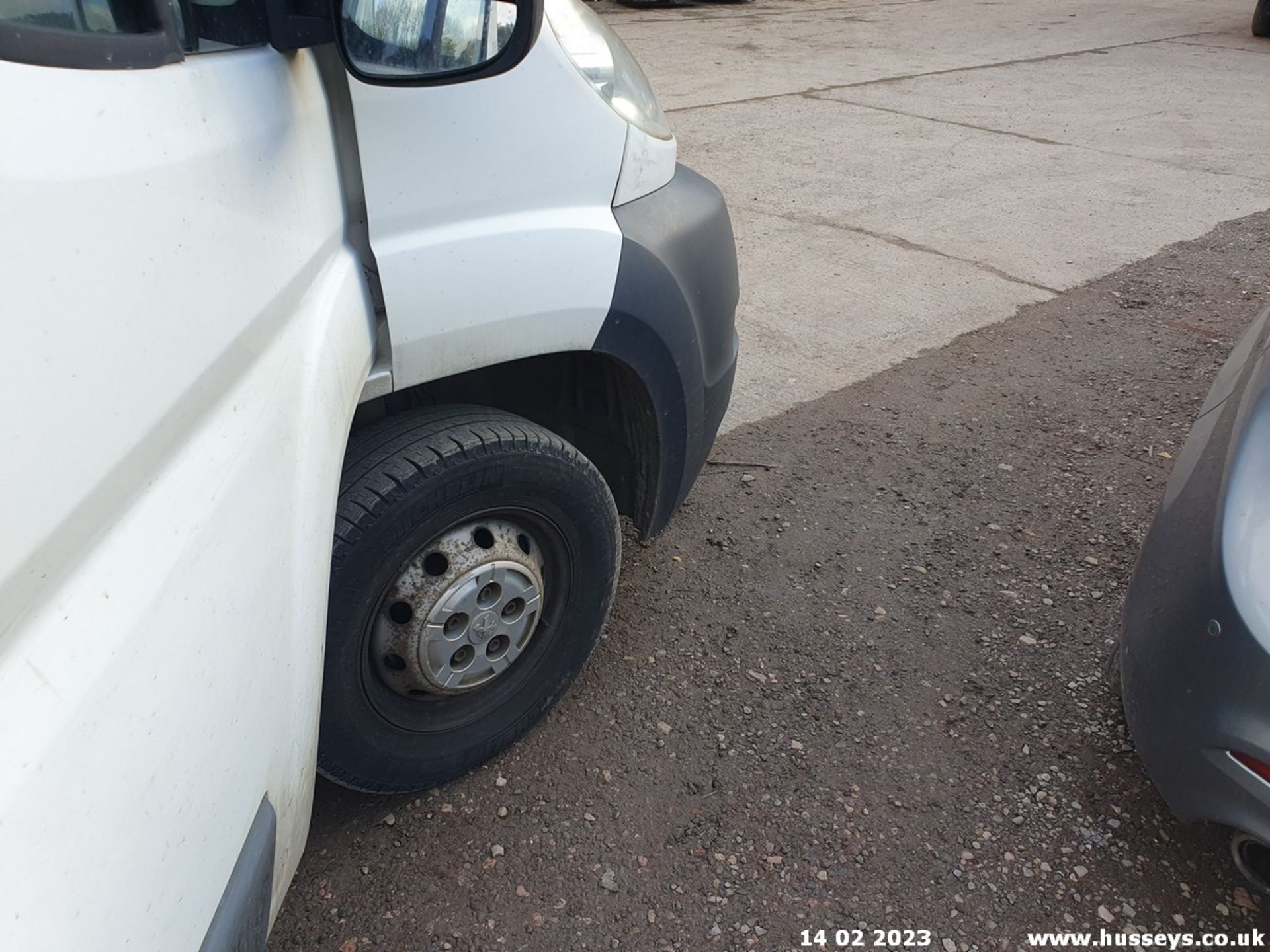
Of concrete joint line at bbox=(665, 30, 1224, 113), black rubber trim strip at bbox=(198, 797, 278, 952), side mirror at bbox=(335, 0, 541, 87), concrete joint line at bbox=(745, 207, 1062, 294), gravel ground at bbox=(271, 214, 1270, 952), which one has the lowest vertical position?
concrete joint line at bbox=(665, 30, 1224, 113)

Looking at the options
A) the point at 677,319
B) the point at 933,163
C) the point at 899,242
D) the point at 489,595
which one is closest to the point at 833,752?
the point at 489,595

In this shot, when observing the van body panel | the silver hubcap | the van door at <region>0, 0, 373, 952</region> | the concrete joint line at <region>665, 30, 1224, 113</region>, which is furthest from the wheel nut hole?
the concrete joint line at <region>665, 30, 1224, 113</region>

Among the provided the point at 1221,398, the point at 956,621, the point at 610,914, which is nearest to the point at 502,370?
the point at 610,914

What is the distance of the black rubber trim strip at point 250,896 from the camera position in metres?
1.20

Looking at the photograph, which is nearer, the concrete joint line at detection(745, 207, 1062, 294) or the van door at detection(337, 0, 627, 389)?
the van door at detection(337, 0, 627, 389)

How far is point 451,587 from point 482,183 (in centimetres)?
76

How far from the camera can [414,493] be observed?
6.23 ft

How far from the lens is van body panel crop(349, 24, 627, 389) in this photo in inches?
71.1

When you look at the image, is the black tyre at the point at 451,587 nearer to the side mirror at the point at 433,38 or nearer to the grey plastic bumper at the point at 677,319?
the grey plastic bumper at the point at 677,319

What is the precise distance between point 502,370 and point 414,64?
3.05 ft

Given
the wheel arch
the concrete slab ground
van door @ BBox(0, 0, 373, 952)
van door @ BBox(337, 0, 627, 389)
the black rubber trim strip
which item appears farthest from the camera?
the concrete slab ground

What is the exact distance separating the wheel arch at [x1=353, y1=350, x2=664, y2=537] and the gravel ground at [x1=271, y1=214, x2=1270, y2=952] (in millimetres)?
446

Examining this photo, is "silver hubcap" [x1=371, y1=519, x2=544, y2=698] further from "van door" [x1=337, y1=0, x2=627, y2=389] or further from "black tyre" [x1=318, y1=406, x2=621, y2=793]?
"van door" [x1=337, y1=0, x2=627, y2=389]

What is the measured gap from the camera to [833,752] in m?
2.44
